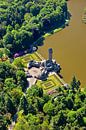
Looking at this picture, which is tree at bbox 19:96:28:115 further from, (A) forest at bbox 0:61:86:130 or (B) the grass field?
(B) the grass field

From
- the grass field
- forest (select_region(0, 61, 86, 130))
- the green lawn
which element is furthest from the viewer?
the green lawn

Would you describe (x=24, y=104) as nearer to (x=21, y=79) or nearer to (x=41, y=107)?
(x=41, y=107)

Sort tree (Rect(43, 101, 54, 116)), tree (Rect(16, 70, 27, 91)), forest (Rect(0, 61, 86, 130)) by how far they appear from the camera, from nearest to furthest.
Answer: forest (Rect(0, 61, 86, 130)) < tree (Rect(43, 101, 54, 116)) < tree (Rect(16, 70, 27, 91))

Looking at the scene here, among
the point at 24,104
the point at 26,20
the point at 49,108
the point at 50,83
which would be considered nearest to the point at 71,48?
the point at 50,83

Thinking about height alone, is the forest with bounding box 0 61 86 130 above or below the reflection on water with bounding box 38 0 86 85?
below

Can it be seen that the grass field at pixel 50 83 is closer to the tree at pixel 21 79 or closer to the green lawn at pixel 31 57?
the tree at pixel 21 79

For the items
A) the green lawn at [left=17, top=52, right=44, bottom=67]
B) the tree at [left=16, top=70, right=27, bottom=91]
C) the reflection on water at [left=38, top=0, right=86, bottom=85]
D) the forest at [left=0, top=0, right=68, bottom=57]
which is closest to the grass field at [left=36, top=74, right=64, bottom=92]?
the reflection on water at [left=38, top=0, right=86, bottom=85]

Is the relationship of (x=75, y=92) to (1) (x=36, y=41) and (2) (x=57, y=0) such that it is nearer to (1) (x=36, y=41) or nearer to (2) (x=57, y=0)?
(1) (x=36, y=41)

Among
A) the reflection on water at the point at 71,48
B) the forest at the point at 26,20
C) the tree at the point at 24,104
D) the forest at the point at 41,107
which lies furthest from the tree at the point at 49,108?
the forest at the point at 26,20
